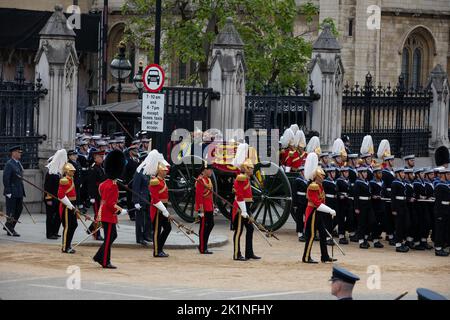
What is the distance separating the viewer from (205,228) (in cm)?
2244

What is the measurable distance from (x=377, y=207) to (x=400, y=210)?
902 mm

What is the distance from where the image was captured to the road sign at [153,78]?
2559 cm

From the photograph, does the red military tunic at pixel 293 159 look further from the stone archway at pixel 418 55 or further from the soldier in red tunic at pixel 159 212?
the stone archway at pixel 418 55

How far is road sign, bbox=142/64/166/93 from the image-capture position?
2559cm

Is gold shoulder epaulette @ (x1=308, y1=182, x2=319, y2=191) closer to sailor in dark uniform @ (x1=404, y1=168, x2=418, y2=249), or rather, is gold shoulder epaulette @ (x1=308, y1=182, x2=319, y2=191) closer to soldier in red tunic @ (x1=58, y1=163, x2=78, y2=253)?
sailor in dark uniform @ (x1=404, y1=168, x2=418, y2=249)

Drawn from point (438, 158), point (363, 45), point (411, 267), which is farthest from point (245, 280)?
point (363, 45)

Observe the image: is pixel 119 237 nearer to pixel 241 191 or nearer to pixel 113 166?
pixel 241 191

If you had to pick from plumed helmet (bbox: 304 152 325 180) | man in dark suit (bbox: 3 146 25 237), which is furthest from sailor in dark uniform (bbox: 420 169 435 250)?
man in dark suit (bbox: 3 146 25 237)

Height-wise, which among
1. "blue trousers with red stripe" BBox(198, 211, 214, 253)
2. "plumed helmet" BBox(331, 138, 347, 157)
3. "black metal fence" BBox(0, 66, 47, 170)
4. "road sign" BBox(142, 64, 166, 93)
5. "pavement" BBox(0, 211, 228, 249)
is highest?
"road sign" BBox(142, 64, 166, 93)

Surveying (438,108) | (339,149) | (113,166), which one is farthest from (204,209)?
(438,108)

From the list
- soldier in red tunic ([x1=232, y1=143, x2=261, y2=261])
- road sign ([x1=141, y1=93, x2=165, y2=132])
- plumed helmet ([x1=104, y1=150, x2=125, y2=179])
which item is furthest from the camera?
road sign ([x1=141, y1=93, x2=165, y2=132])

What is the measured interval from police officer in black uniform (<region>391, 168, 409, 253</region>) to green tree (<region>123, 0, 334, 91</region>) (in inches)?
403

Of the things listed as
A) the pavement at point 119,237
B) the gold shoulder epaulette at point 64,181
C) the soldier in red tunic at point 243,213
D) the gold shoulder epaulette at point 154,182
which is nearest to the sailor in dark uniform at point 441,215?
the soldier in red tunic at point 243,213

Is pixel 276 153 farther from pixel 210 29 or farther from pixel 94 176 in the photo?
pixel 210 29
